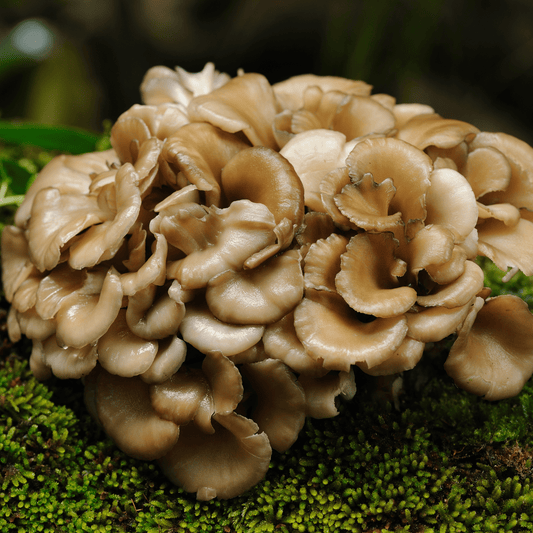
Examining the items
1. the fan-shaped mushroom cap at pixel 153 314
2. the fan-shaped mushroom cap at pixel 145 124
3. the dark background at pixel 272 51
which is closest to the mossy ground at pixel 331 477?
the fan-shaped mushroom cap at pixel 153 314

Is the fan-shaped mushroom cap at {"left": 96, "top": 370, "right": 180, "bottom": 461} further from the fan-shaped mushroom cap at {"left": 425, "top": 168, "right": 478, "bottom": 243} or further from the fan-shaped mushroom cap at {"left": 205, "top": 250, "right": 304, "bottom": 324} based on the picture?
the fan-shaped mushroom cap at {"left": 425, "top": 168, "right": 478, "bottom": 243}

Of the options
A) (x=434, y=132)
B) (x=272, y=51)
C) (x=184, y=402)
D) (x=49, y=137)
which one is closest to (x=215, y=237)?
(x=184, y=402)

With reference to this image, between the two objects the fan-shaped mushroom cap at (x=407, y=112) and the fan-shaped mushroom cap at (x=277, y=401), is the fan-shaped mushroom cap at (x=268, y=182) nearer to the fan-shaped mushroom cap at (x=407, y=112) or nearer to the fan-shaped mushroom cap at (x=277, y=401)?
the fan-shaped mushroom cap at (x=277, y=401)

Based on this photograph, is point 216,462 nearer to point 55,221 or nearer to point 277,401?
point 277,401

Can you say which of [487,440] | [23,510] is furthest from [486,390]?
[23,510]

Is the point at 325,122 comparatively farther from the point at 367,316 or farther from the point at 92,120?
the point at 92,120
